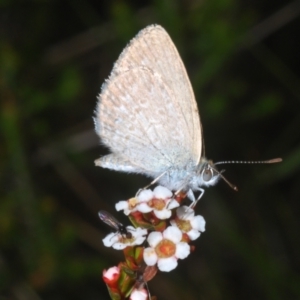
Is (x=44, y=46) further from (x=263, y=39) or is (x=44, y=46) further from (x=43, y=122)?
(x=263, y=39)

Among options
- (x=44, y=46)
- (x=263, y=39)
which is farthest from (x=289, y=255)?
(x=44, y=46)

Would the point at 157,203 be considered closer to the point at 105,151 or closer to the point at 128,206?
the point at 128,206

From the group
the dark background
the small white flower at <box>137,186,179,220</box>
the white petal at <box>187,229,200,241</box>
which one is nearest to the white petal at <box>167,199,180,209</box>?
the small white flower at <box>137,186,179,220</box>

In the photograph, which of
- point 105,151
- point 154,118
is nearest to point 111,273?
point 154,118

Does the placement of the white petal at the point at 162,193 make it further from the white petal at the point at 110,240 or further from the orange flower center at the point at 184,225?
the white petal at the point at 110,240

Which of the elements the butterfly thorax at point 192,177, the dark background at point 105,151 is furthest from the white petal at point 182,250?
the dark background at point 105,151

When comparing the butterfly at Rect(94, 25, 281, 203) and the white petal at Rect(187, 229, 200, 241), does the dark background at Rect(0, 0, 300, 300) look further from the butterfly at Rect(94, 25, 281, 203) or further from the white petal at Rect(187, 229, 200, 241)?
the white petal at Rect(187, 229, 200, 241)
